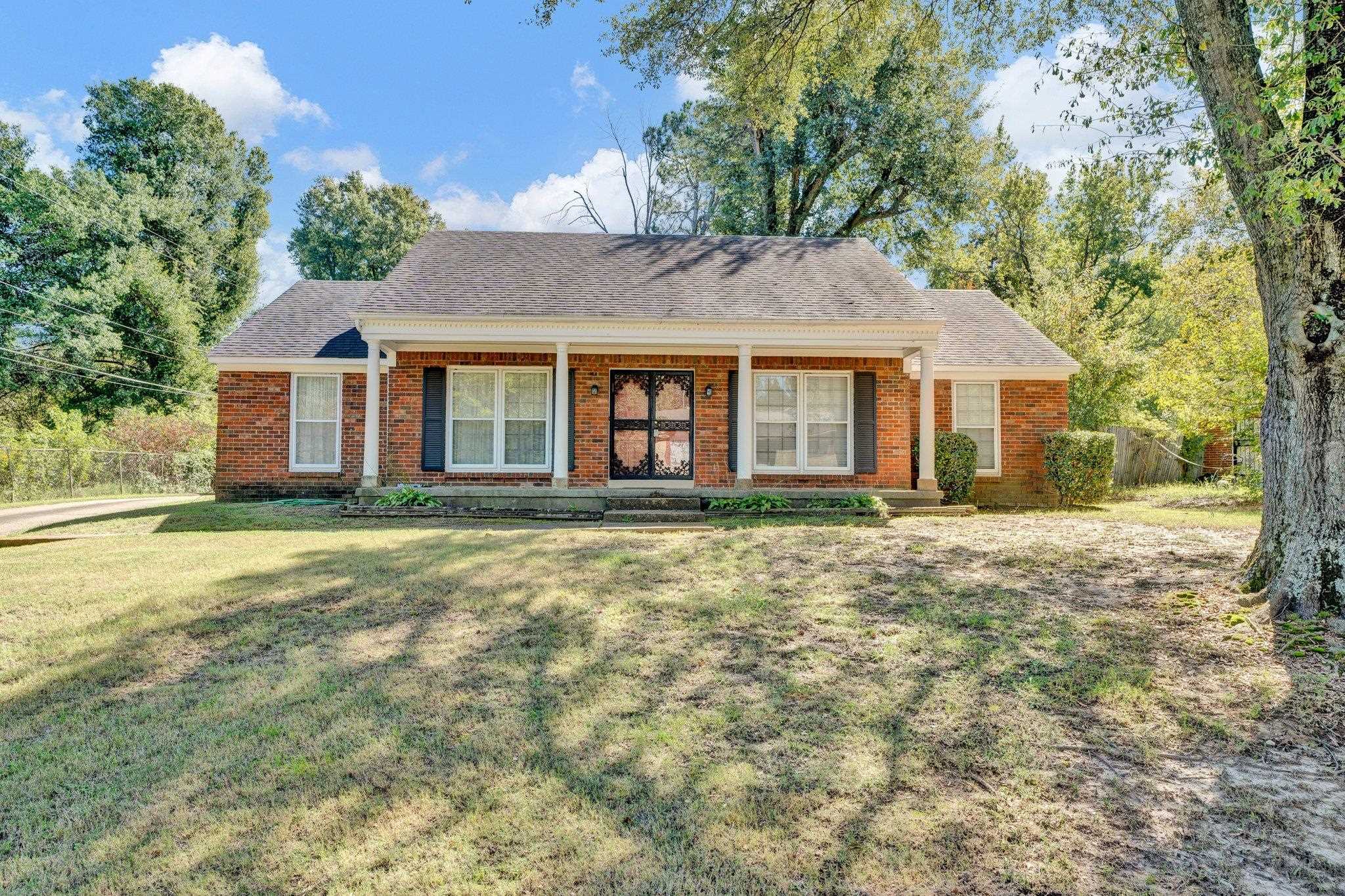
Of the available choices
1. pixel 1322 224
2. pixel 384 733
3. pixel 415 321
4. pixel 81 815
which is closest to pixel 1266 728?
pixel 1322 224

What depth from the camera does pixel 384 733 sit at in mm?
3225

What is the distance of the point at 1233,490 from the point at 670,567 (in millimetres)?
14638

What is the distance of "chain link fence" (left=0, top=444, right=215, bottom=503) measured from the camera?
1602 centimetres

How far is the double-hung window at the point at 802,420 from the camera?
495 inches

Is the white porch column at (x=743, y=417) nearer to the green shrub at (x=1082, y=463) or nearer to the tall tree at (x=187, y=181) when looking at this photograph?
the green shrub at (x=1082, y=463)

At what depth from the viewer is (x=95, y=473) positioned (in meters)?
18.1

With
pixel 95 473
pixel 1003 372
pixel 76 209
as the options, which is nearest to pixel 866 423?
pixel 1003 372

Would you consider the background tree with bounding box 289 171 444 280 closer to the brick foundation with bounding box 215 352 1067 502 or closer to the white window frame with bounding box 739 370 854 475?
the brick foundation with bounding box 215 352 1067 502

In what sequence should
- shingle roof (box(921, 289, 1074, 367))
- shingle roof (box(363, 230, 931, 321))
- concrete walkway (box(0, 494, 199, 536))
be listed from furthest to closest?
shingle roof (box(921, 289, 1074, 367)) → shingle roof (box(363, 230, 931, 321)) → concrete walkway (box(0, 494, 199, 536))

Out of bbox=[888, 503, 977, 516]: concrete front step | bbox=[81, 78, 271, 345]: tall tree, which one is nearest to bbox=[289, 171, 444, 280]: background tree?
bbox=[81, 78, 271, 345]: tall tree

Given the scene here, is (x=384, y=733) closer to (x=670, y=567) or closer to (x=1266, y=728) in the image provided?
(x=670, y=567)

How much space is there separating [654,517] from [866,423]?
15.2ft

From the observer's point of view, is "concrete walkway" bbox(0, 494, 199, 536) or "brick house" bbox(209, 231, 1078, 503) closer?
"concrete walkway" bbox(0, 494, 199, 536)

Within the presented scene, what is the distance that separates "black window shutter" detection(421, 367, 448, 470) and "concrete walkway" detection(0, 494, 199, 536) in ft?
18.9
